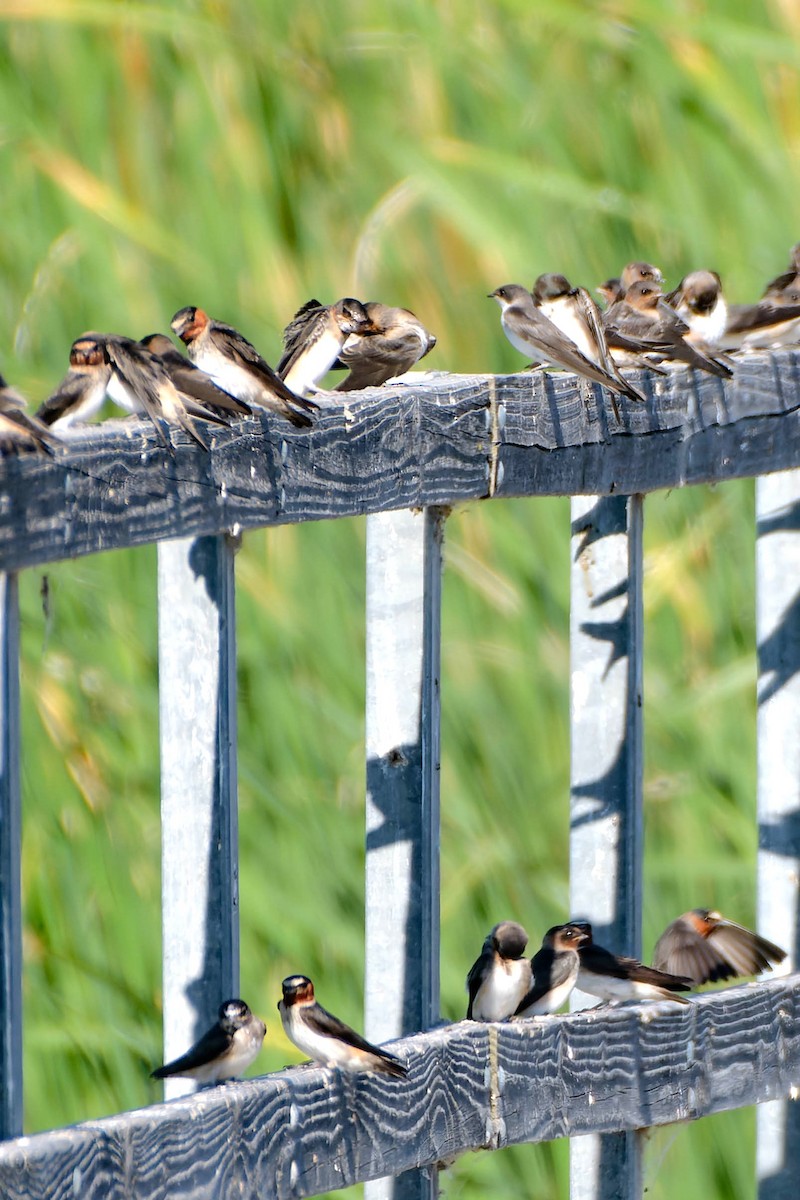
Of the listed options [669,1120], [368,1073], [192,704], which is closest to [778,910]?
[669,1120]

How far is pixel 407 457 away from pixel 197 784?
75 centimetres

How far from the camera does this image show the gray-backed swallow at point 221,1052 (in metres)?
Answer: 3.39

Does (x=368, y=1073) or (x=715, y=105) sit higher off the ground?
(x=715, y=105)

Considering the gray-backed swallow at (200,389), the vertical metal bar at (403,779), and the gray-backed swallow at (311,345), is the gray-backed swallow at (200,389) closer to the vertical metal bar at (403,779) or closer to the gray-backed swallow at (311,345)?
the vertical metal bar at (403,779)

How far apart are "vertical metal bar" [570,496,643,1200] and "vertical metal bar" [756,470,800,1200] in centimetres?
50

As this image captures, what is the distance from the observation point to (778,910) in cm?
486

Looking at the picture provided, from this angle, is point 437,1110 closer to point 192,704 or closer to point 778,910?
point 192,704

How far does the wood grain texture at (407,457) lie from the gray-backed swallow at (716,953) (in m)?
1.00

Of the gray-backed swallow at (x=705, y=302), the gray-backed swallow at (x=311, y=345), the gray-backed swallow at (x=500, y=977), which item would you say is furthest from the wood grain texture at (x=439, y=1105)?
the gray-backed swallow at (x=705, y=302)

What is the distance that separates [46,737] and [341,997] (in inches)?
41.6

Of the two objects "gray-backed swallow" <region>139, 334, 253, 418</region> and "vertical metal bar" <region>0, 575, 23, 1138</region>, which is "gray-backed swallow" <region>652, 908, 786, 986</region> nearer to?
"gray-backed swallow" <region>139, 334, 253, 418</region>

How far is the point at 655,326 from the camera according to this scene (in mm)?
5398

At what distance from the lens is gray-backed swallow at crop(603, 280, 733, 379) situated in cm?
469

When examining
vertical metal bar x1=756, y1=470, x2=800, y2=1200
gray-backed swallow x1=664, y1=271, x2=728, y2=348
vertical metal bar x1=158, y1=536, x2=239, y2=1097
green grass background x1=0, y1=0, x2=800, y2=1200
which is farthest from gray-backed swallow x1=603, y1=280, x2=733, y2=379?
vertical metal bar x1=158, y1=536, x2=239, y2=1097
